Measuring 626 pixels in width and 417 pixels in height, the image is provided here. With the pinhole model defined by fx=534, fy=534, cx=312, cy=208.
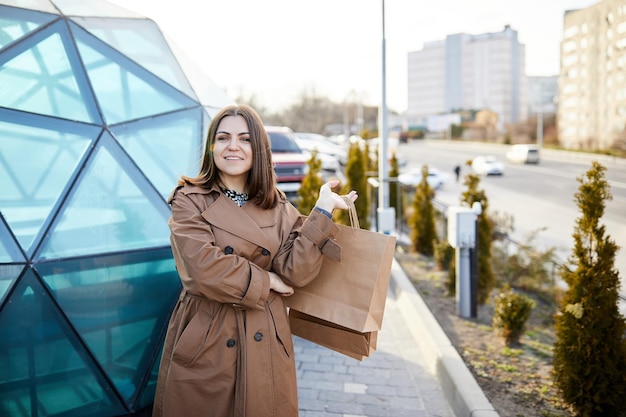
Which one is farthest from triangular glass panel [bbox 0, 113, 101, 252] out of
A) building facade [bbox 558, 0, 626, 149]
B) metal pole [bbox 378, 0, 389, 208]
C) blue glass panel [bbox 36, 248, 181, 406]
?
building facade [bbox 558, 0, 626, 149]

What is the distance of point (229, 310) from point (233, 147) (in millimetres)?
817

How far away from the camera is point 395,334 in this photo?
632 centimetres

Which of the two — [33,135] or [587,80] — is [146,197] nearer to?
[33,135]

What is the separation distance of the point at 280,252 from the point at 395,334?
397 centimetres

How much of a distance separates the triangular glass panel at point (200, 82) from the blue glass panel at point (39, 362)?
88.2 inches

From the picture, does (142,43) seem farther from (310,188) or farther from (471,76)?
(471,76)

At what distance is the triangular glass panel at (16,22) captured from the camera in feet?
12.4

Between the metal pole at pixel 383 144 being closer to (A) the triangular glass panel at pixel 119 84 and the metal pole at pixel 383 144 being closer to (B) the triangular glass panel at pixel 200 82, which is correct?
(B) the triangular glass panel at pixel 200 82

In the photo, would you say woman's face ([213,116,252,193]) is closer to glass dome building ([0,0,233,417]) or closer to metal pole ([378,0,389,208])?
glass dome building ([0,0,233,417])

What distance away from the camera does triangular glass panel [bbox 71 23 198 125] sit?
4027 mm

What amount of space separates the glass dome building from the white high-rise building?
129099 millimetres

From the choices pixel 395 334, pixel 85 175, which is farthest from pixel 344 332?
pixel 395 334

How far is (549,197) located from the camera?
27500mm

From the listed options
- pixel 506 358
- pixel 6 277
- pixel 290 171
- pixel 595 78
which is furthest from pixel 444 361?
pixel 595 78
